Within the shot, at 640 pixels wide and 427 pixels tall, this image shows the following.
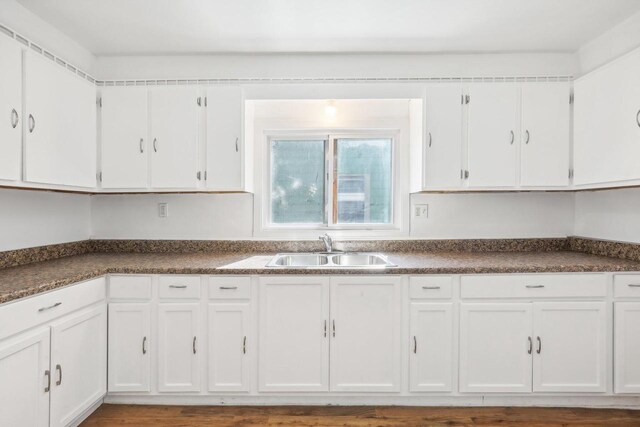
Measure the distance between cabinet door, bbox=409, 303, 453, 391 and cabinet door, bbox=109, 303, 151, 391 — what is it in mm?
1610

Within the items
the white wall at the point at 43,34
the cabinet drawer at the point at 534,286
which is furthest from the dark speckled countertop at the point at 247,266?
the white wall at the point at 43,34

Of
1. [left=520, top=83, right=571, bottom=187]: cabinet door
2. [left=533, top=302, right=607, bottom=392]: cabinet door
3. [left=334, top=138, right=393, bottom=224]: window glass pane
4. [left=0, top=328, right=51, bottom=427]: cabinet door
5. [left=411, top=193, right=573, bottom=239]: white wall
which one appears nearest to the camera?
[left=0, top=328, right=51, bottom=427]: cabinet door

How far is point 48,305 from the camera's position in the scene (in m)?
1.76

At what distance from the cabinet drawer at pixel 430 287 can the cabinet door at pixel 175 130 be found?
1.64 metres

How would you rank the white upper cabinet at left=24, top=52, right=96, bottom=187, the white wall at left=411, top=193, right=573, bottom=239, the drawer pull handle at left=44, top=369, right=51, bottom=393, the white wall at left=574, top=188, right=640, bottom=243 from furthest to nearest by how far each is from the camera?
1. the white wall at left=411, top=193, right=573, bottom=239
2. the white wall at left=574, top=188, right=640, bottom=243
3. the white upper cabinet at left=24, top=52, right=96, bottom=187
4. the drawer pull handle at left=44, top=369, right=51, bottom=393

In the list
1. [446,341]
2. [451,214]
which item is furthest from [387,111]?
[446,341]

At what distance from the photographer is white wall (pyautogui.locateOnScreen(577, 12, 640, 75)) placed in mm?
2248

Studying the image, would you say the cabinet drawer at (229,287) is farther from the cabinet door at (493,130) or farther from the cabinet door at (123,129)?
the cabinet door at (493,130)

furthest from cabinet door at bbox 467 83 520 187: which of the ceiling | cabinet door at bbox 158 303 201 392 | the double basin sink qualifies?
cabinet door at bbox 158 303 201 392

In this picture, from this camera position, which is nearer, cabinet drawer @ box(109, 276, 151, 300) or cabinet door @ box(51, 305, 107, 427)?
cabinet door @ box(51, 305, 107, 427)

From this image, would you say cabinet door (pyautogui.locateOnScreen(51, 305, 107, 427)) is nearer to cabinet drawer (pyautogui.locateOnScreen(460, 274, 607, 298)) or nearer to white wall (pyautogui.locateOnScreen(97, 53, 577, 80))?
white wall (pyautogui.locateOnScreen(97, 53, 577, 80))

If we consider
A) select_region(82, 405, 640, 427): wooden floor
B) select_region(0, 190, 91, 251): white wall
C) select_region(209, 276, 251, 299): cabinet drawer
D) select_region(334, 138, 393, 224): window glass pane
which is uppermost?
select_region(334, 138, 393, 224): window glass pane

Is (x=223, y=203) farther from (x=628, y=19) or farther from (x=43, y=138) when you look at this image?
(x=628, y=19)

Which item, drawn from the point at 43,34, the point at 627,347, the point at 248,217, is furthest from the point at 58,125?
the point at 627,347
